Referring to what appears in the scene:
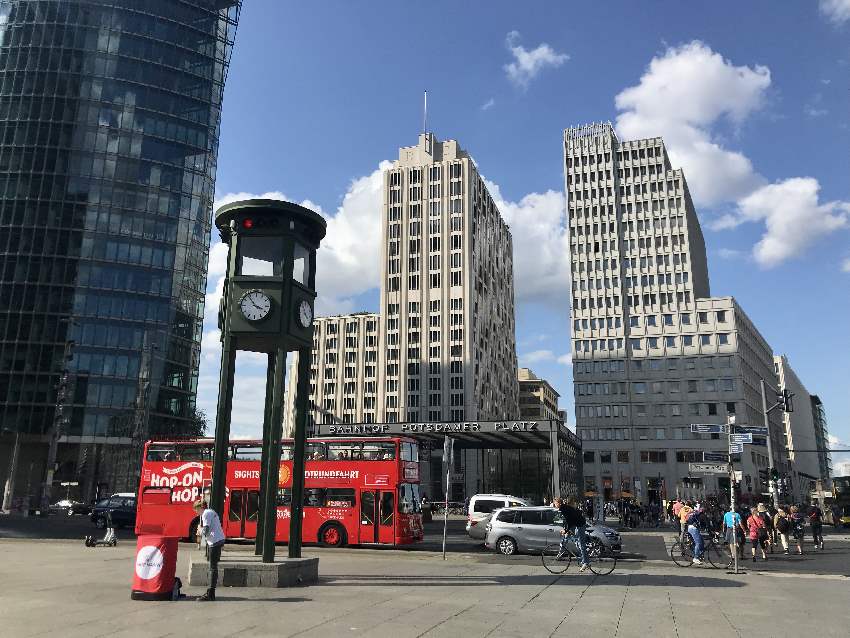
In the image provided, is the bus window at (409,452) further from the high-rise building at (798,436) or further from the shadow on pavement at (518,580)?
the high-rise building at (798,436)

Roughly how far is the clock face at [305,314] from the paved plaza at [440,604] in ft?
18.4

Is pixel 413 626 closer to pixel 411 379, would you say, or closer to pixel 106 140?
pixel 106 140

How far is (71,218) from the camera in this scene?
77.3 m

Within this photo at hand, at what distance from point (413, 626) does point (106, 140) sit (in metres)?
85.7

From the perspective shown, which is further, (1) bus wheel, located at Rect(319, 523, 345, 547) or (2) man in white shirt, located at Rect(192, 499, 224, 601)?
(1) bus wheel, located at Rect(319, 523, 345, 547)

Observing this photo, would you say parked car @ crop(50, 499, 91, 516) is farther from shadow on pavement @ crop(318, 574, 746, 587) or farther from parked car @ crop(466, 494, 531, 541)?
shadow on pavement @ crop(318, 574, 746, 587)

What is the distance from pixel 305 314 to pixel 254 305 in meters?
1.48

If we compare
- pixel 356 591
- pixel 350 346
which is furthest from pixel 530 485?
pixel 356 591

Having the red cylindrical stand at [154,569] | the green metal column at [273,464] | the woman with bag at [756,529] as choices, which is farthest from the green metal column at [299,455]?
the woman with bag at [756,529]

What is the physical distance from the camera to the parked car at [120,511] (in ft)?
118

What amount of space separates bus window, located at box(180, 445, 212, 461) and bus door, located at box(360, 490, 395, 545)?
7.07m

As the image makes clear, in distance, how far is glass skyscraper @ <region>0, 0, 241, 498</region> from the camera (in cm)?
7375

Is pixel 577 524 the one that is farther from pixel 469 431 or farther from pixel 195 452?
pixel 469 431

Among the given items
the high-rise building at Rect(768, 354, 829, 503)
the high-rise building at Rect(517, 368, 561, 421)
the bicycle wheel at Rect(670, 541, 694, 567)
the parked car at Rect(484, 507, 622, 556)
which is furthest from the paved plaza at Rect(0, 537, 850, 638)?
the high-rise building at Rect(517, 368, 561, 421)
